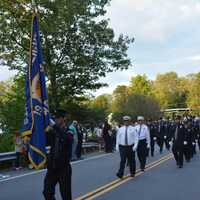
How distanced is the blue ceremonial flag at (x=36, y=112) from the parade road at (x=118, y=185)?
3.41 m

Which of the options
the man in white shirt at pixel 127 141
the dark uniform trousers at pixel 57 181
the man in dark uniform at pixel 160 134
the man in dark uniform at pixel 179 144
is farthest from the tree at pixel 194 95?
the dark uniform trousers at pixel 57 181

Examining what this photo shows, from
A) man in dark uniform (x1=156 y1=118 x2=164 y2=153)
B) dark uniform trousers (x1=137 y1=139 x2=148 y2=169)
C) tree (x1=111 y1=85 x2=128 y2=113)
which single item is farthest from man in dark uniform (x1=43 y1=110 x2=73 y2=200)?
tree (x1=111 y1=85 x2=128 y2=113)

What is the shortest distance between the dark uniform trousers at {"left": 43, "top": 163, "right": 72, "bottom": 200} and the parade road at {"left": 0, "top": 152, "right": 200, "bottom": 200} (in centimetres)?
270

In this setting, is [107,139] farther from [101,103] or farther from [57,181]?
[101,103]

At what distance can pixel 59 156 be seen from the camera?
8.73 meters

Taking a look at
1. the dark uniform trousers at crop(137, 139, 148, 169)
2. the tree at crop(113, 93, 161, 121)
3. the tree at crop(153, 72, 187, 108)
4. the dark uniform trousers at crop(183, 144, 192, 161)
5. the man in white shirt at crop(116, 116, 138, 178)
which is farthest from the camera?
the tree at crop(153, 72, 187, 108)

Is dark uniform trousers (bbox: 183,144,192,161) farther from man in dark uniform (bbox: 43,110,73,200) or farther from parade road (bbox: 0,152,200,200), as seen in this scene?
man in dark uniform (bbox: 43,110,73,200)

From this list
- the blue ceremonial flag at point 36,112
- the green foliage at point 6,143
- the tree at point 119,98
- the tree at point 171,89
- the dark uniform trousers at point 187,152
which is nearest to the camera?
the blue ceremonial flag at point 36,112


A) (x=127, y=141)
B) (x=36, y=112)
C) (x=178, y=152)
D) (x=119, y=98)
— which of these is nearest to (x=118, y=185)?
(x=127, y=141)

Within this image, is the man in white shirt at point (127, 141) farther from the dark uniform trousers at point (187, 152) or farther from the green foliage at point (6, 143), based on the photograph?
the green foliage at point (6, 143)

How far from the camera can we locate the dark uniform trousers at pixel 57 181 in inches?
344

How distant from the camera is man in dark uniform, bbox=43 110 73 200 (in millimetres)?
8641

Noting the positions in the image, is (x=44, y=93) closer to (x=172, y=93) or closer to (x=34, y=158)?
(x=34, y=158)

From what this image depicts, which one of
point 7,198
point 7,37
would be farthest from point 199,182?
point 7,37
